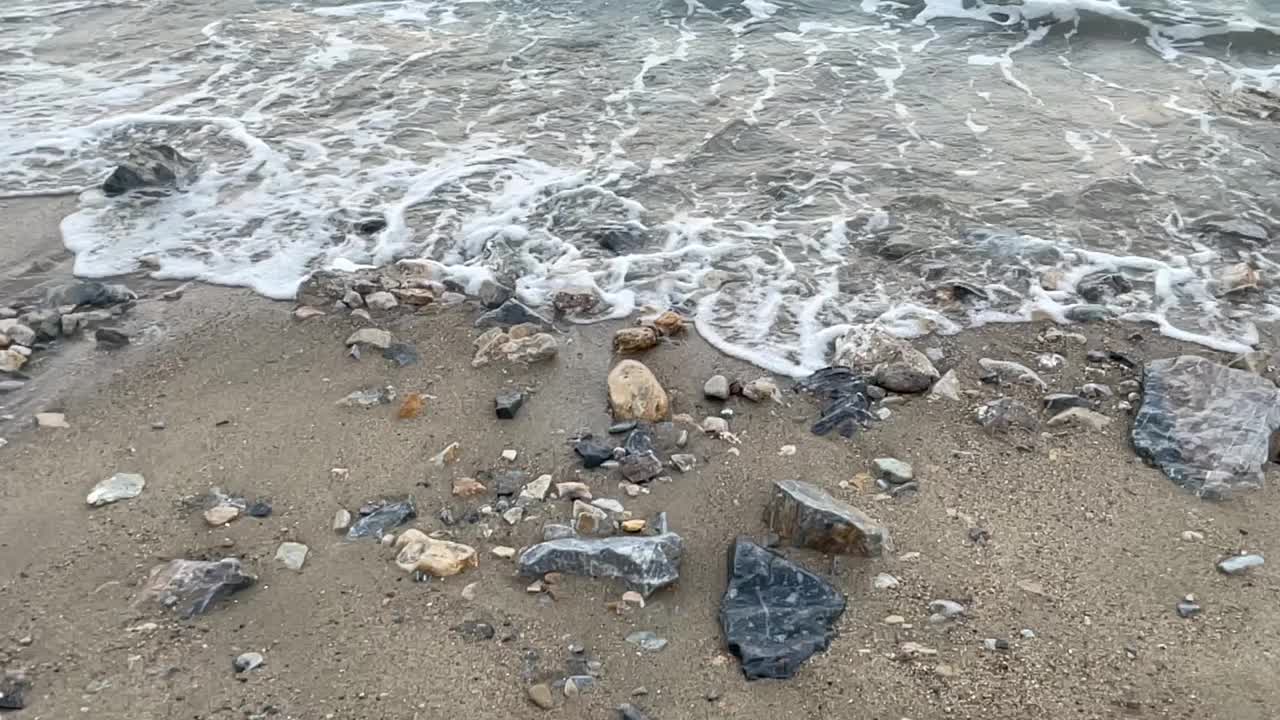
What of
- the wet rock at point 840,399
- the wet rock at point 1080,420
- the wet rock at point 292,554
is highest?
the wet rock at point 292,554

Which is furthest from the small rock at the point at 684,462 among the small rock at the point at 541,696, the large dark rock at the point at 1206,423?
the large dark rock at the point at 1206,423

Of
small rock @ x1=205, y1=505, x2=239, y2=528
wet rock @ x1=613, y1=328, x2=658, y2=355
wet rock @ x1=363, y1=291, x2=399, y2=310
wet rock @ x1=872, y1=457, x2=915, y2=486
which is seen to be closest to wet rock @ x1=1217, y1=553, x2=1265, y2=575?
wet rock @ x1=872, y1=457, x2=915, y2=486

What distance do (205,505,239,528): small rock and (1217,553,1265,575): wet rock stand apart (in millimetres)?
3593

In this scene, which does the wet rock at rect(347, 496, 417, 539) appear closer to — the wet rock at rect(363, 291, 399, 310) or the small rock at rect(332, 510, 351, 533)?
the small rock at rect(332, 510, 351, 533)

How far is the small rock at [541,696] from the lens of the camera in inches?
114

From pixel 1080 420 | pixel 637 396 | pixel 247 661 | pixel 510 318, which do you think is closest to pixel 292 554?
pixel 247 661

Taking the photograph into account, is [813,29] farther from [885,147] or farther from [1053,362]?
[1053,362]

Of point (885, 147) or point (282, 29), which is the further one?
point (282, 29)

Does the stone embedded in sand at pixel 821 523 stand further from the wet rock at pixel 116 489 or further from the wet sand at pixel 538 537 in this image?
the wet rock at pixel 116 489

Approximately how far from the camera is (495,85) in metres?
8.72

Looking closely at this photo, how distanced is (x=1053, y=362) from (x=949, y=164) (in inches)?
107

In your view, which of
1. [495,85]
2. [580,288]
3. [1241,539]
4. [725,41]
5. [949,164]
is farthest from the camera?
[725,41]

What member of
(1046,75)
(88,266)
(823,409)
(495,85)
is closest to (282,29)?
(495,85)

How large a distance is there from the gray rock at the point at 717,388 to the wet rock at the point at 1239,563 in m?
2.02
